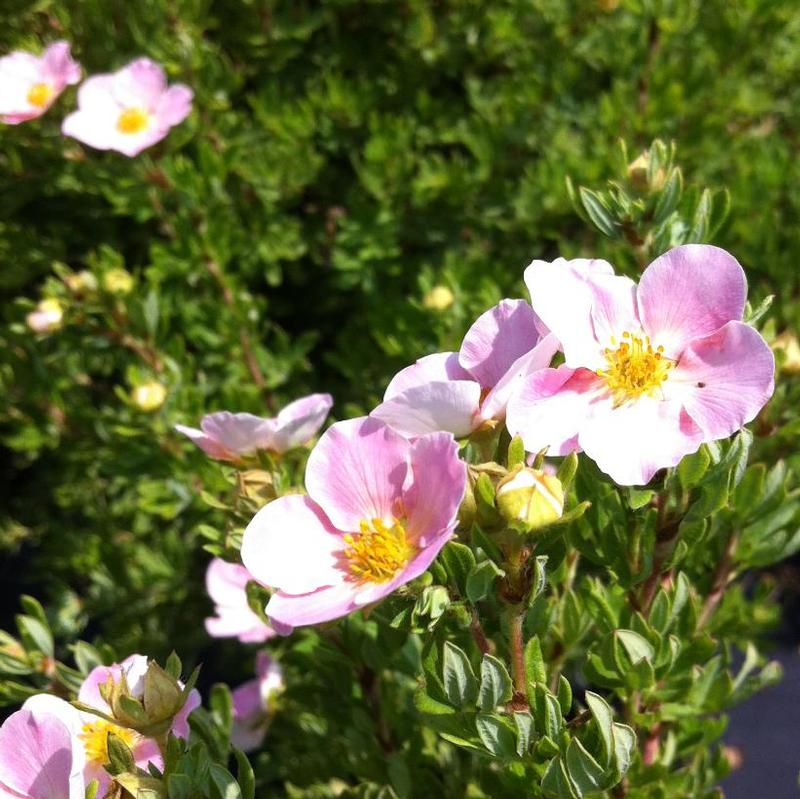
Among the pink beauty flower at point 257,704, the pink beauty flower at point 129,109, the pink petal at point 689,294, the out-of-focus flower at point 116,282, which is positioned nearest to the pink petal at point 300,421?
the pink petal at point 689,294

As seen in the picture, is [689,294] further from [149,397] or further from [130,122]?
[130,122]

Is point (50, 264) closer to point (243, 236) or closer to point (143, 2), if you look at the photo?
point (243, 236)

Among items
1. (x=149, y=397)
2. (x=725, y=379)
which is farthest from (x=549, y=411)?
(x=149, y=397)

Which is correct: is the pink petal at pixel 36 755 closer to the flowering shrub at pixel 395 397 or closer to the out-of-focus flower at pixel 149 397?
the flowering shrub at pixel 395 397

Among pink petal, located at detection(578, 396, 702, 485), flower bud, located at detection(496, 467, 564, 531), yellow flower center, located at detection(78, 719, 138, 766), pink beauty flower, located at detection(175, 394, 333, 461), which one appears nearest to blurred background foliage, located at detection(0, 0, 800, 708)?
pink beauty flower, located at detection(175, 394, 333, 461)

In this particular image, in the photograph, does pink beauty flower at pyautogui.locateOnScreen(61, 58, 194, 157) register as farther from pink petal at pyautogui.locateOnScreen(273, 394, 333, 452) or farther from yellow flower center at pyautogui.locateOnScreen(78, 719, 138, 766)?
yellow flower center at pyautogui.locateOnScreen(78, 719, 138, 766)
